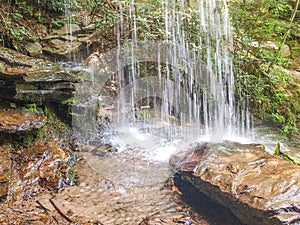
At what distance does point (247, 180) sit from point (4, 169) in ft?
9.23

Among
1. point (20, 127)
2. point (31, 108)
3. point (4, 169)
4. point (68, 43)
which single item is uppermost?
point (68, 43)

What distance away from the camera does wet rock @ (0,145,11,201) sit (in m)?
2.67

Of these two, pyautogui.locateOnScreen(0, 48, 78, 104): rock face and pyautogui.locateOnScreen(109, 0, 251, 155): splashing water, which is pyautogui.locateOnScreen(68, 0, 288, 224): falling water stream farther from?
pyautogui.locateOnScreen(0, 48, 78, 104): rock face

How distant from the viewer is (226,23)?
6414 mm

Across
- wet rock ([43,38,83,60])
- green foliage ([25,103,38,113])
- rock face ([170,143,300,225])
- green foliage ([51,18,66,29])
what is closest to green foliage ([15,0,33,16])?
green foliage ([51,18,66,29])

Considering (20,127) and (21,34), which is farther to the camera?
(21,34)

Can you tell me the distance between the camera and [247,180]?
2.63 meters

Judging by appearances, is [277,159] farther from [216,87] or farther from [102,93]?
[102,93]

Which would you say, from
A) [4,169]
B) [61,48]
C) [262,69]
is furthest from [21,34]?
[262,69]

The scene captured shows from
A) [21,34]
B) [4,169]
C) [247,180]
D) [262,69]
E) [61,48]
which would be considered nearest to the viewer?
[247,180]

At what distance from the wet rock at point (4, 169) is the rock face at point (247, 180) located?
2126 mm

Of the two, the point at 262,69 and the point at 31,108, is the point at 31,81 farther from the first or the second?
the point at 262,69

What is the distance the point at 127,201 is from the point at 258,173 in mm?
1593

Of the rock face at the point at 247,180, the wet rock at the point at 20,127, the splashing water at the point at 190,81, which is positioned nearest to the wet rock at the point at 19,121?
the wet rock at the point at 20,127
